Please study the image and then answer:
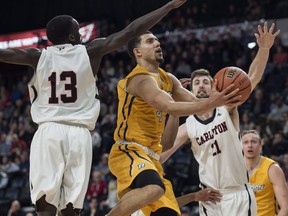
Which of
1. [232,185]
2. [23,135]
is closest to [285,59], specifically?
[23,135]

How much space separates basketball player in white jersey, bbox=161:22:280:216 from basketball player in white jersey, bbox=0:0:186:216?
58.9 inches

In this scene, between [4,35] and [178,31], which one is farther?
[4,35]

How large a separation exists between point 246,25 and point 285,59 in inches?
70.6

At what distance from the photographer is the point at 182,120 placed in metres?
13.0

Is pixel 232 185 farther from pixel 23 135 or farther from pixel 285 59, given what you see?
pixel 23 135

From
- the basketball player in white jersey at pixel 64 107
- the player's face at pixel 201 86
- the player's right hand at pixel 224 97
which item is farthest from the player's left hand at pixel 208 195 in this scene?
the player's right hand at pixel 224 97

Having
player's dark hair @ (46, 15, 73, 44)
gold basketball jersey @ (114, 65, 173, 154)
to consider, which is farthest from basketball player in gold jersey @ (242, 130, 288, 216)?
player's dark hair @ (46, 15, 73, 44)

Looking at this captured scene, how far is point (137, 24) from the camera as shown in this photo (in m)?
5.38

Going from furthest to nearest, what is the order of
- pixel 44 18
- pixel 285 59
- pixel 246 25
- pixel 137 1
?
1. pixel 44 18
2. pixel 137 1
3. pixel 246 25
4. pixel 285 59

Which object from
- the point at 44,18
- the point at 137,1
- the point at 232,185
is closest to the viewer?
the point at 232,185

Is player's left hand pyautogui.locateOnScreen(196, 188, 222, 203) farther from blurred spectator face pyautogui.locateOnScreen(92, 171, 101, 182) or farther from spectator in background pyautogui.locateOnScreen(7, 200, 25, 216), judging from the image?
spectator in background pyautogui.locateOnScreen(7, 200, 25, 216)

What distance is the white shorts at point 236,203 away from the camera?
6453 millimetres

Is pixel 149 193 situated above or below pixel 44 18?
below

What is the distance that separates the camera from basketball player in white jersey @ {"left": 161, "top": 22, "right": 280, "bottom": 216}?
6.51 m
